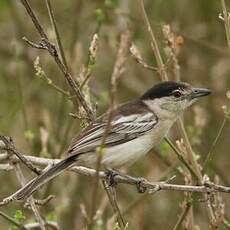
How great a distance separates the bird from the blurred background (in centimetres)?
165

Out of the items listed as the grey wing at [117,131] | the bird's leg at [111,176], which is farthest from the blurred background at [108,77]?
the bird's leg at [111,176]

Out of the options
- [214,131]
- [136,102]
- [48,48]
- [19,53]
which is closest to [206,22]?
[214,131]

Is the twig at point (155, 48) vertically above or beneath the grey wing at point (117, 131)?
above

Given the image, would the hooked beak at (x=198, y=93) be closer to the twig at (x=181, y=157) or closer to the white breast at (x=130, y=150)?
the white breast at (x=130, y=150)

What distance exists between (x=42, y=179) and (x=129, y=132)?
88cm

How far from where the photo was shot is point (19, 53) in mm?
7965

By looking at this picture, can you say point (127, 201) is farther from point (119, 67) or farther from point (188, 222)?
point (119, 67)

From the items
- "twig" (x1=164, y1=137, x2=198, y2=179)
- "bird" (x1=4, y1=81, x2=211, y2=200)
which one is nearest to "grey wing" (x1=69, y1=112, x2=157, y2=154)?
"bird" (x1=4, y1=81, x2=211, y2=200)

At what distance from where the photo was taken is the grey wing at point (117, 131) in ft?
16.8

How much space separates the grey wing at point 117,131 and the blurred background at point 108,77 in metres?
1.82

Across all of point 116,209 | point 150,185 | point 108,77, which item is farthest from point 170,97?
point 108,77

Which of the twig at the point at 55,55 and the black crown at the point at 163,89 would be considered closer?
the twig at the point at 55,55

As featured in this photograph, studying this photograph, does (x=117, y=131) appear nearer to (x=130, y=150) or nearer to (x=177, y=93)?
(x=130, y=150)

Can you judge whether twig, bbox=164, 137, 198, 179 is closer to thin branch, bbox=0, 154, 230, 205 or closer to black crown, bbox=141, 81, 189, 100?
thin branch, bbox=0, 154, 230, 205
